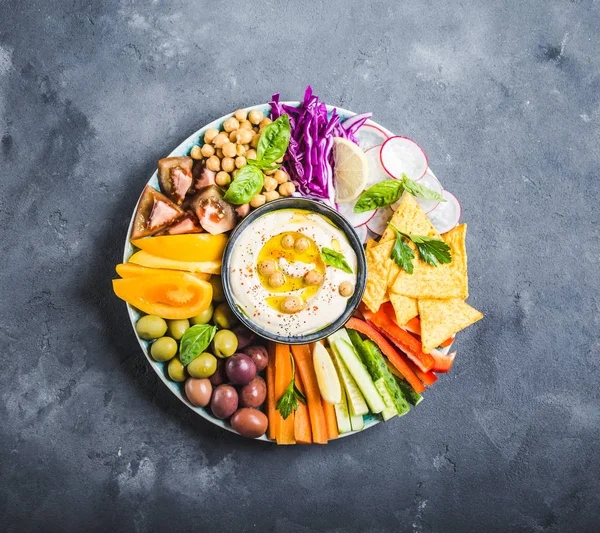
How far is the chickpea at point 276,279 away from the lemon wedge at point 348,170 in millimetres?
653

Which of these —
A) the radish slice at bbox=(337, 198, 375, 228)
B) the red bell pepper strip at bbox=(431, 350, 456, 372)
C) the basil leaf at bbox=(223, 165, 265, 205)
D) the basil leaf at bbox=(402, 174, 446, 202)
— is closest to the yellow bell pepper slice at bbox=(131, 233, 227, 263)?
the basil leaf at bbox=(223, 165, 265, 205)

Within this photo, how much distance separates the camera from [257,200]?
135 inches

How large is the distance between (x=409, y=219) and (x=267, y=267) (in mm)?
909

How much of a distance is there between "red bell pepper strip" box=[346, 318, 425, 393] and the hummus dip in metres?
0.22

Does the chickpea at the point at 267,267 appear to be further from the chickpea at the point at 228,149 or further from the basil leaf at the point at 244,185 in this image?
the chickpea at the point at 228,149

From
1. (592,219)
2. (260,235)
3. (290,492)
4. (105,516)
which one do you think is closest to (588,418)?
(592,219)

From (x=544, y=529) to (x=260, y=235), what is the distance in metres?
2.77

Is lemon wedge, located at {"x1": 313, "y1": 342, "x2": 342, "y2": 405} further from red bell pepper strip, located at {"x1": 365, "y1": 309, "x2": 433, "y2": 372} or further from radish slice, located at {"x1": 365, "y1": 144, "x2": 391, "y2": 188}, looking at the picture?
radish slice, located at {"x1": 365, "y1": 144, "x2": 391, "y2": 188}

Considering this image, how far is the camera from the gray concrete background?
3670 millimetres

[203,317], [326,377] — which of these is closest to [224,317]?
[203,317]

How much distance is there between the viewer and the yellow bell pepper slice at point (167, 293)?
10.7 feet

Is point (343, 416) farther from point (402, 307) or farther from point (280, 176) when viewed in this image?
point (280, 176)

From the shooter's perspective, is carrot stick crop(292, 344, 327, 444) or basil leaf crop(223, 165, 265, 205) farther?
carrot stick crop(292, 344, 327, 444)

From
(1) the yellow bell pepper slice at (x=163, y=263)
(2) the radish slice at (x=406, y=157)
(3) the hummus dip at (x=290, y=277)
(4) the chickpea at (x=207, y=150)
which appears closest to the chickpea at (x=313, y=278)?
(3) the hummus dip at (x=290, y=277)
